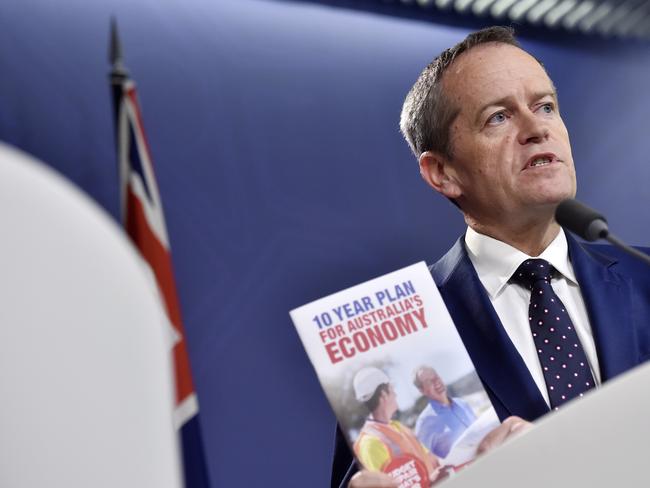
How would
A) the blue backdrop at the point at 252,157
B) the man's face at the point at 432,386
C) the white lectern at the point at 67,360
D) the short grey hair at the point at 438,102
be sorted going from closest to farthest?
the white lectern at the point at 67,360 → the man's face at the point at 432,386 → the short grey hair at the point at 438,102 → the blue backdrop at the point at 252,157

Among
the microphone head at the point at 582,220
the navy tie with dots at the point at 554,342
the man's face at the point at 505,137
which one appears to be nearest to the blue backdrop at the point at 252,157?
the man's face at the point at 505,137

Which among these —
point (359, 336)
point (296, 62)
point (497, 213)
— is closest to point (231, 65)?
point (296, 62)

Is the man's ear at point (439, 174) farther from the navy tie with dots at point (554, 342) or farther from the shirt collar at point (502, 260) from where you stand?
the navy tie with dots at point (554, 342)

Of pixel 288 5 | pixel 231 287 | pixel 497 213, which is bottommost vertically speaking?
pixel 497 213

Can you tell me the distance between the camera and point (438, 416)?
1.10 m

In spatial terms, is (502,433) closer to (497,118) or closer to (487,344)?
(487,344)

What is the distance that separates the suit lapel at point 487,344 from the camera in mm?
1449

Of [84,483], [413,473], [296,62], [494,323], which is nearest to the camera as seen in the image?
[84,483]

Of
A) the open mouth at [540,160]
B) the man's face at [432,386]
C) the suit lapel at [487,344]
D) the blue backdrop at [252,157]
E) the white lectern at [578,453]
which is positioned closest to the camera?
the white lectern at [578,453]

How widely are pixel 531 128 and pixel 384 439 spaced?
0.87 m

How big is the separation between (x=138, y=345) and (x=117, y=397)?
0.02 m

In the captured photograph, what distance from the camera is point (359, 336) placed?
44.0 inches

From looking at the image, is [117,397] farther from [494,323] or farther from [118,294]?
[494,323]

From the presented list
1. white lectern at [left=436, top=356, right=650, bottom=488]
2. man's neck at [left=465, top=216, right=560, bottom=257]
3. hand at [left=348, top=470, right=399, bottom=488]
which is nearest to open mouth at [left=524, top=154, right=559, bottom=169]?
man's neck at [left=465, top=216, right=560, bottom=257]
